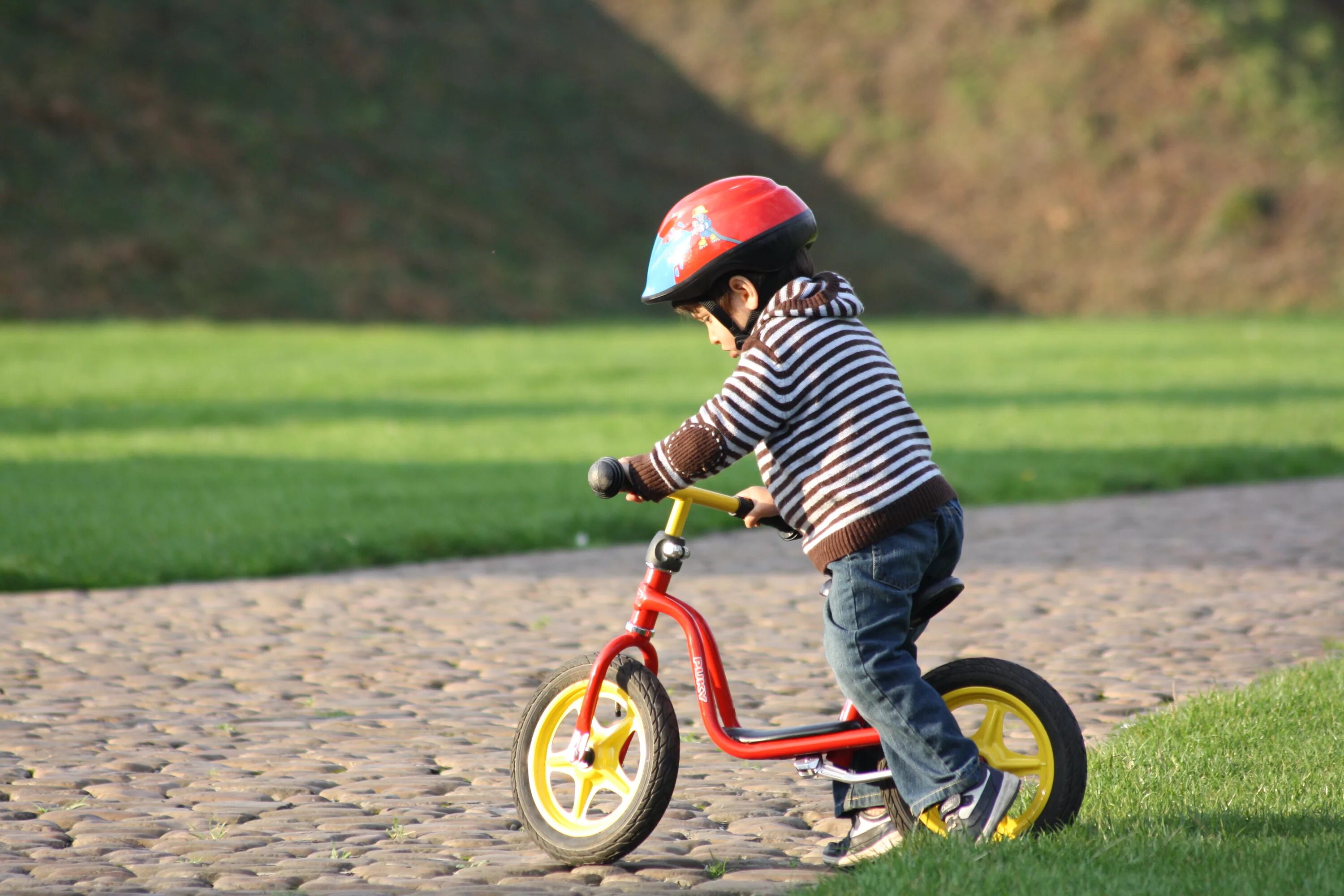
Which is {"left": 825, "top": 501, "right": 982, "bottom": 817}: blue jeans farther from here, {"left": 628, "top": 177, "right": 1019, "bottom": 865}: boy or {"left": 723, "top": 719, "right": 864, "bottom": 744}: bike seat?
{"left": 723, "top": 719, "right": 864, "bottom": 744}: bike seat

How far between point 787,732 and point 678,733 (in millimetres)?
288

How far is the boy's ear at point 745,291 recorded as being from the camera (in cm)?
411

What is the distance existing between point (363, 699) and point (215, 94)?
115 feet

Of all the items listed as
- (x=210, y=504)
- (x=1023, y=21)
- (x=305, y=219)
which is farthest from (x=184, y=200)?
(x=1023, y=21)

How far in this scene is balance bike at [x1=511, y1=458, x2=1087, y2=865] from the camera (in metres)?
3.99

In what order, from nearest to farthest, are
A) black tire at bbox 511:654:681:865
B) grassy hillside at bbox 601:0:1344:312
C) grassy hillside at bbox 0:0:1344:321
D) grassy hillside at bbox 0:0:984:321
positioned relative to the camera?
black tire at bbox 511:654:681:865
grassy hillside at bbox 0:0:984:321
grassy hillside at bbox 0:0:1344:321
grassy hillside at bbox 601:0:1344:312

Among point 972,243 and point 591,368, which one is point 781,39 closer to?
point 972,243

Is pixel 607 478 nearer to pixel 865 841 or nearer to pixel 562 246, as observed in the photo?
pixel 865 841

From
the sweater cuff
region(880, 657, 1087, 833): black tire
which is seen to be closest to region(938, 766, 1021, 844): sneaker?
region(880, 657, 1087, 833): black tire

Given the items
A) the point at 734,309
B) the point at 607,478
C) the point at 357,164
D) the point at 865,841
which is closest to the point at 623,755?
the point at 865,841

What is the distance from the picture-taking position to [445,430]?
16.0 m

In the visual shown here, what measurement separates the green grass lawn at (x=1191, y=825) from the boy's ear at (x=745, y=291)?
1.43 metres

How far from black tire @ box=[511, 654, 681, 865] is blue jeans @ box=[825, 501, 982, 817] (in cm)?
50

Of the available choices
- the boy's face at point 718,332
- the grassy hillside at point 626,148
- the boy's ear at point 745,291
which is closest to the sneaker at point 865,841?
the boy's face at point 718,332
